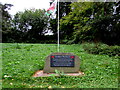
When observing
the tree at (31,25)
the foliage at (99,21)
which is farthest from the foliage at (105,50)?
the tree at (31,25)

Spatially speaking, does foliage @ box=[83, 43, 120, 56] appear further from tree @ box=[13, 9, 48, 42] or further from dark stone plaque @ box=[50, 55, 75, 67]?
tree @ box=[13, 9, 48, 42]

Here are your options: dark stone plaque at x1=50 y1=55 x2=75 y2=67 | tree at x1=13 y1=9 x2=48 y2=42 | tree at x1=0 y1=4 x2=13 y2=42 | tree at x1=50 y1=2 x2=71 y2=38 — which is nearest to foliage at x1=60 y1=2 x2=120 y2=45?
tree at x1=50 y1=2 x2=71 y2=38

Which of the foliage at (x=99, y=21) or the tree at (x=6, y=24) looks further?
the tree at (x=6, y=24)

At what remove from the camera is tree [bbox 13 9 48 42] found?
63.3 feet

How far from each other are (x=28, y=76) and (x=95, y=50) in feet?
16.5

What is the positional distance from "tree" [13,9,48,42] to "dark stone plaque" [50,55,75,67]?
47.5 feet

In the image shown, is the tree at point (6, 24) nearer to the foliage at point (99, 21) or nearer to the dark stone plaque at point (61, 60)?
the foliage at point (99, 21)

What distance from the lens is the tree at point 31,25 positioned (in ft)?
63.3

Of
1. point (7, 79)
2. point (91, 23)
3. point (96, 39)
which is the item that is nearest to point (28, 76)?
point (7, 79)

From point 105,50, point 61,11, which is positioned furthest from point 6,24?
point 105,50

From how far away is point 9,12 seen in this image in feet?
65.8

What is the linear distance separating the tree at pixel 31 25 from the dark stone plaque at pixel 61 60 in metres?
14.5

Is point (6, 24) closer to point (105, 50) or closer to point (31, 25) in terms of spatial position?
point (31, 25)

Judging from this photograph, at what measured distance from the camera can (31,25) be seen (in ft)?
64.3
